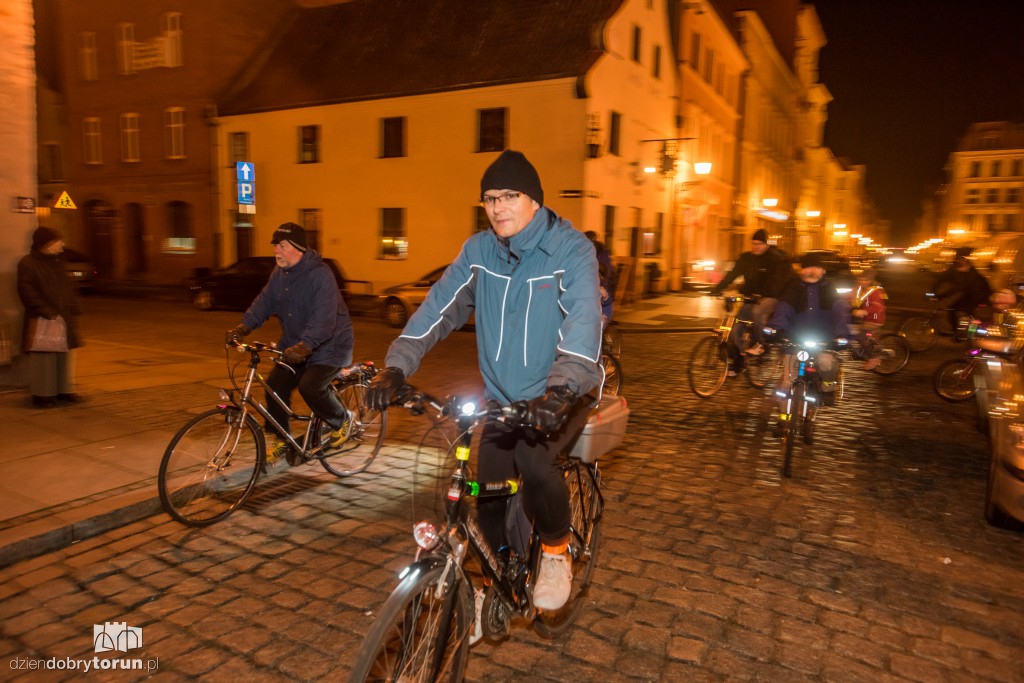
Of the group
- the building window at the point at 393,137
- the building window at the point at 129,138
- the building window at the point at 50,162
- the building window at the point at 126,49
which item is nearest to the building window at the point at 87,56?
the building window at the point at 126,49

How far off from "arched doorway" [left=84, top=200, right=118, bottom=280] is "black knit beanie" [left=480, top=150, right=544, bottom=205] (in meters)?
32.3

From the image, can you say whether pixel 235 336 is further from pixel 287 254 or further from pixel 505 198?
pixel 505 198

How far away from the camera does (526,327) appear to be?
2.89m

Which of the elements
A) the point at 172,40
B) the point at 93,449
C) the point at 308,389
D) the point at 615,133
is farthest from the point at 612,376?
the point at 172,40

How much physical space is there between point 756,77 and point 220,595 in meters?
39.6

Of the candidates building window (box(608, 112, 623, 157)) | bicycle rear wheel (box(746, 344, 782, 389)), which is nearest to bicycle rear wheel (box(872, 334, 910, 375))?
bicycle rear wheel (box(746, 344, 782, 389))

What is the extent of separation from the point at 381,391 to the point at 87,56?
3457 centimetres

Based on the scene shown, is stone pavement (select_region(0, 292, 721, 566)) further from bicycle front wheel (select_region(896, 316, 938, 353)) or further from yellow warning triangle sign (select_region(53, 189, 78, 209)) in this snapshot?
bicycle front wheel (select_region(896, 316, 938, 353))

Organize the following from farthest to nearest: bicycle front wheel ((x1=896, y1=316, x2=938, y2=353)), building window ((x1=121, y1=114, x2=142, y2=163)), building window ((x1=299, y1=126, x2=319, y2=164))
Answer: building window ((x1=121, y1=114, x2=142, y2=163))
building window ((x1=299, y1=126, x2=319, y2=164))
bicycle front wheel ((x1=896, y1=316, x2=938, y2=353))

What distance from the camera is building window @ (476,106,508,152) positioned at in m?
21.5

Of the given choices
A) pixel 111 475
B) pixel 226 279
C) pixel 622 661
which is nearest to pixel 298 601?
pixel 622 661

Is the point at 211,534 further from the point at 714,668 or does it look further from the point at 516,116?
the point at 516,116

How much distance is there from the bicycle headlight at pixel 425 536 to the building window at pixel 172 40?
1183 inches

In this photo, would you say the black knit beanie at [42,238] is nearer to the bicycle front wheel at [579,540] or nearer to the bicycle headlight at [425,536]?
the bicycle front wheel at [579,540]
